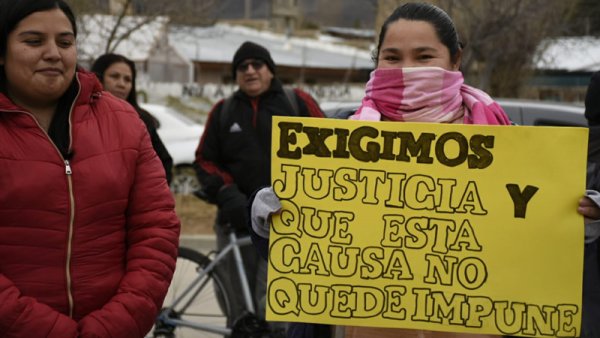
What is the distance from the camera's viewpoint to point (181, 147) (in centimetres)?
1130

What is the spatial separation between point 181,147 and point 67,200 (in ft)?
29.4

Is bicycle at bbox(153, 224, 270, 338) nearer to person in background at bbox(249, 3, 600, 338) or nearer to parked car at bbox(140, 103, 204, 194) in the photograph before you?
person in background at bbox(249, 3, 600, 338)

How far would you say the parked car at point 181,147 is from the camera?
11.1 m

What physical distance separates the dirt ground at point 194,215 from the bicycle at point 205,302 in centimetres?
417

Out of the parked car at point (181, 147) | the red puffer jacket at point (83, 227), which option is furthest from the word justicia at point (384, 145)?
the parked car at point (181, 147)

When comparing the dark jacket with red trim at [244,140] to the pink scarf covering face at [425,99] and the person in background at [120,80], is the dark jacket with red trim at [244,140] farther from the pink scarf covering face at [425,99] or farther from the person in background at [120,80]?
the pink scarf covering face at [425,99]

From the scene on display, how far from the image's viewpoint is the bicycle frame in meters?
4.89

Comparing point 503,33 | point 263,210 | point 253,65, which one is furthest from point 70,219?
point 503,33

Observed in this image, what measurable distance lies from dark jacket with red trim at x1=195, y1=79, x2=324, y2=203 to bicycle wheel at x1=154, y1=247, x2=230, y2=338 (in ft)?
1.57

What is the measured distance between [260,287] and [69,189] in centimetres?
266

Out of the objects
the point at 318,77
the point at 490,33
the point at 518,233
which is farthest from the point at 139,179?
the point at 318,77

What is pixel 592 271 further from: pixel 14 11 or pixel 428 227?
pixel 14 11

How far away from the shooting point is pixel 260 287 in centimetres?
495

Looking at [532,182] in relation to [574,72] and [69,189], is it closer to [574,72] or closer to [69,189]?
[69,189]
